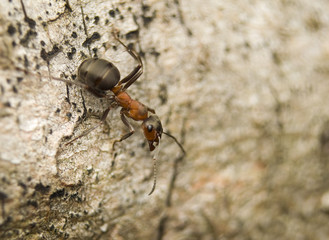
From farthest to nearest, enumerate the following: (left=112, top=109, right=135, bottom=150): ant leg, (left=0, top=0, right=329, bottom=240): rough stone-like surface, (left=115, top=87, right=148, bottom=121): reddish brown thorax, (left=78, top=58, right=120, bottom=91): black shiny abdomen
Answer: (left=115, top=87, right=148, bottom=121): reddish brown thorax
(left=112, top=109, right=135, bottom=150): ant leg
(left=78, top=58, right=120, bottom=91): black shiny abdomen
(left=0, top=0, right=329, bottom=240): rough stone-like surface

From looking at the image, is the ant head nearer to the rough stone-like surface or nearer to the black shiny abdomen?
the rough stone-like surface

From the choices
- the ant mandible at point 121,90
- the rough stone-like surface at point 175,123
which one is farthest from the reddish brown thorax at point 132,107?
the rough stone-like surface at point 175,123

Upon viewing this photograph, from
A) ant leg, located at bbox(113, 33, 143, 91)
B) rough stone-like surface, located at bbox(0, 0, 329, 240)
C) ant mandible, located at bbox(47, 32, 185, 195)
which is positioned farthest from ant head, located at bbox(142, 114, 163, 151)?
ant leg, located at bbox(113, 33, 143, 91)

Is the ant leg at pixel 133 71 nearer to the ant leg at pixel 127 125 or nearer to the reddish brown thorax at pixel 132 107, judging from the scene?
the reddish brown thorax at pixel 132 107

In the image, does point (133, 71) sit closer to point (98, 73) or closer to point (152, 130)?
point (98, 73)

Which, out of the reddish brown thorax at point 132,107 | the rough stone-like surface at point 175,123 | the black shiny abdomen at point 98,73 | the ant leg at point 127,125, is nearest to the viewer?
the rough stone-like surface at point 175,123

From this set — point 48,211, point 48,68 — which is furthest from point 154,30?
point 48,211

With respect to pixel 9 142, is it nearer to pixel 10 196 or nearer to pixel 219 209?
pixel 10 196
